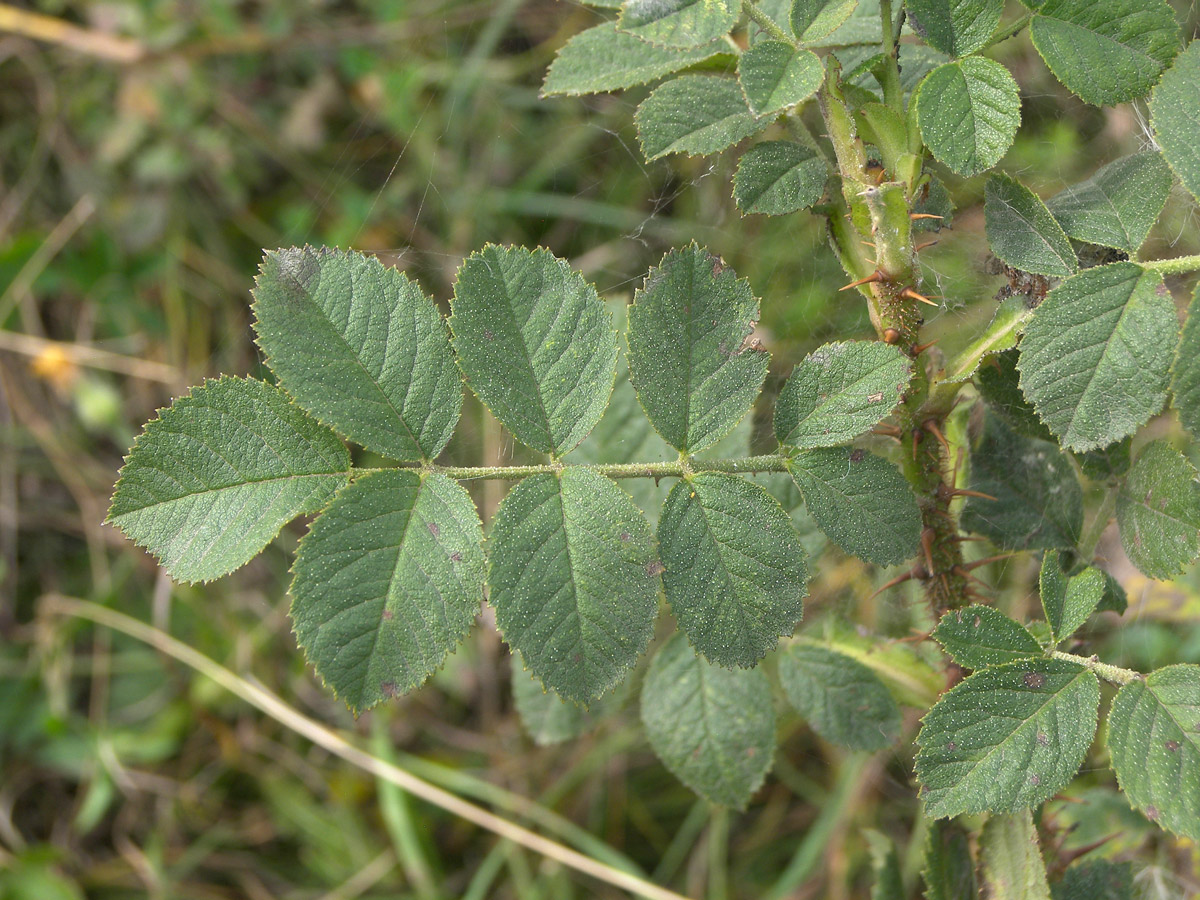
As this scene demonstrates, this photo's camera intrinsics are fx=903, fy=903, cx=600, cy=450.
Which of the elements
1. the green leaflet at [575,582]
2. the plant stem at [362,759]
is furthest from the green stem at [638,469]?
the plant stem at [362,759]

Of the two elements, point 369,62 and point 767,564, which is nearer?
point 767,564

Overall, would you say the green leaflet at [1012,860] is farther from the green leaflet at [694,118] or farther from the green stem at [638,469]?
the green leaflet at [694,118]

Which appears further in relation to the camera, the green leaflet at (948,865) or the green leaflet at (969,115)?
the green leaflet at (948,865)

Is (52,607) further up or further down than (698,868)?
further up

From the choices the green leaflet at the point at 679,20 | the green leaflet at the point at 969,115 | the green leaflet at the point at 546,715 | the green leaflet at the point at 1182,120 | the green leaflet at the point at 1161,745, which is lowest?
the green leaflet at the point at 546,715

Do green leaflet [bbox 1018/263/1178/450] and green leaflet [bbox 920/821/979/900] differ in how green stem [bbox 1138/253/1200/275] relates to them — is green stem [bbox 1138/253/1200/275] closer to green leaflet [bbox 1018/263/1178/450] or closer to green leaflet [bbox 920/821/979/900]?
green leaflet [bbox 1018/263/1178/450]

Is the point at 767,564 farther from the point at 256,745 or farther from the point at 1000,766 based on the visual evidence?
the point at 256,745

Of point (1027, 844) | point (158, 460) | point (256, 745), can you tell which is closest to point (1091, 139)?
point (1027, 844)
